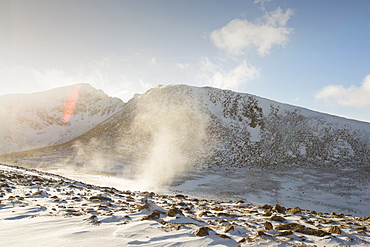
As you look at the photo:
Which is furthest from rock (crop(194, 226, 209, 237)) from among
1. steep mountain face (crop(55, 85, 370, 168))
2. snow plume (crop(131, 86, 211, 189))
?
steep mountain face (crop(55, 85, 370, 168))

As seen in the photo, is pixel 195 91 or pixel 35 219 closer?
pixel 35 219

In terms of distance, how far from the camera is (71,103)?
103938 millimetres

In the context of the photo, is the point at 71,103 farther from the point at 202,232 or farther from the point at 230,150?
the point at 202,232

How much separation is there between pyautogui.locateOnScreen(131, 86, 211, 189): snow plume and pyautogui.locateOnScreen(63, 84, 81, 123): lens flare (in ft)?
132

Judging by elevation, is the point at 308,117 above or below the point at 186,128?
above

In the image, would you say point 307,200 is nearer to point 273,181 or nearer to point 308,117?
point 273,181

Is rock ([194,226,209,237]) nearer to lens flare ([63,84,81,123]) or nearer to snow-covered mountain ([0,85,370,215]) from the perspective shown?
snow-covered mountain ([0,85,370,215])

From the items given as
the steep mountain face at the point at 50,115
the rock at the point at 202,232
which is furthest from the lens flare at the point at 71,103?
the rock at the point at 202,232

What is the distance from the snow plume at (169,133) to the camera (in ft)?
118

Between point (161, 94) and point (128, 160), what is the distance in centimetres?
3934

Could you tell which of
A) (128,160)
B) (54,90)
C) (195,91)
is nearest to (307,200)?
(128,160)

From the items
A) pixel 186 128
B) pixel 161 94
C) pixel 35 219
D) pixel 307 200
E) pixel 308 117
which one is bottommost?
pixel 307 200

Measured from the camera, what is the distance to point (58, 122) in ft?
287

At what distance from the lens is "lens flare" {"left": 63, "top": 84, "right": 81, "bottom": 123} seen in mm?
93275
